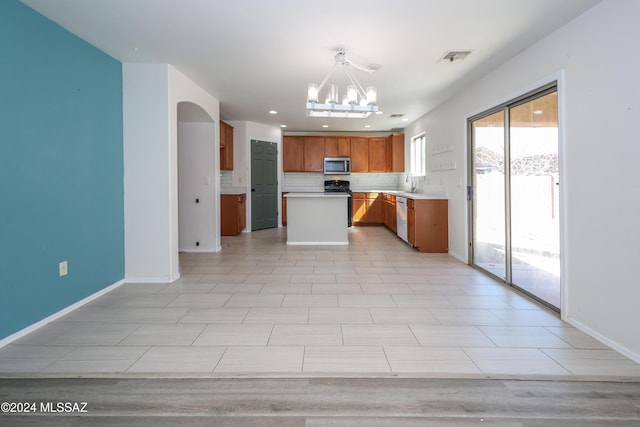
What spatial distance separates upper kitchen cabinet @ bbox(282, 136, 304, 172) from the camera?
9086 millimetres

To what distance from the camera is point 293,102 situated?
590 cm

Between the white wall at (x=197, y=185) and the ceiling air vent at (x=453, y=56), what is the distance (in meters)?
3.51

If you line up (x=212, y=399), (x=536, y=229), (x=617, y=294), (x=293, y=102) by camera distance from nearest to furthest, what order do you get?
(x=212, y=399), (x=617, y=294), (x=536, y=229), (x=293, y=102)

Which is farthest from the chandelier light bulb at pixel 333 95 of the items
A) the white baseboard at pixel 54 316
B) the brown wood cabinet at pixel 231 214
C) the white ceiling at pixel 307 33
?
the brown wood cabinet at pixel 231 214

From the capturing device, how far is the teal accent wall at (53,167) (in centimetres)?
253

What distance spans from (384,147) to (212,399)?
808cm

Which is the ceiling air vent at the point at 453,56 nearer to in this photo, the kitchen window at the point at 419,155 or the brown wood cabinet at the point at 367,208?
the kitchen window at the point at 419,155

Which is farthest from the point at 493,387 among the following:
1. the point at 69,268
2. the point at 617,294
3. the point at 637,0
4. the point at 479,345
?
the point at 69,268

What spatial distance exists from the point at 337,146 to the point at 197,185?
4314 millimetres

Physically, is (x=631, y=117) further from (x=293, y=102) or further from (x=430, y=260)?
(x=293, y=102)

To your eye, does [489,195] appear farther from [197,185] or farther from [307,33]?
[197,185]

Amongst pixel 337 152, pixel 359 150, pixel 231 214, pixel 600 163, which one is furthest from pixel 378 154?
pixel 600 163

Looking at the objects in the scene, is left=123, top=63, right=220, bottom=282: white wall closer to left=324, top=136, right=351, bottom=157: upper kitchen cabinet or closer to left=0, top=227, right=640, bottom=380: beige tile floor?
left=0, top=227, right=640, bottom=380: beige tile floor

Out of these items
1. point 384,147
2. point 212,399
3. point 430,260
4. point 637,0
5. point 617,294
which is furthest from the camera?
point 384,147
